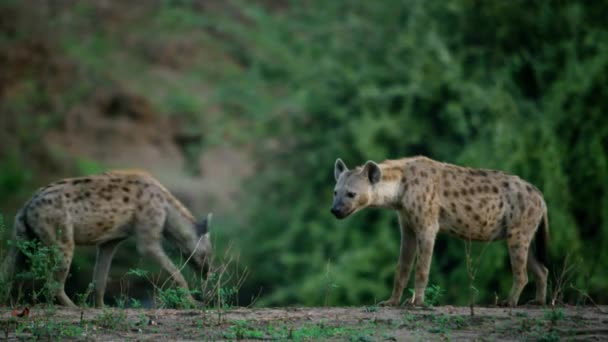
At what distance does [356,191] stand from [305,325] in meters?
1.53

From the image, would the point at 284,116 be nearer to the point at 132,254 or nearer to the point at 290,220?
the point at 290,220

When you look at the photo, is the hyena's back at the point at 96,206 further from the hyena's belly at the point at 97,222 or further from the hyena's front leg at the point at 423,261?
the hyena's front leg at the point at 423,261

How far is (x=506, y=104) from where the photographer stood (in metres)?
12.7

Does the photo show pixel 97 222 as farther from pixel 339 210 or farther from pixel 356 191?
pixel 356 191

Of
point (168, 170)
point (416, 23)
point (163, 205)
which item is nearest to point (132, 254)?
point (168, 170)

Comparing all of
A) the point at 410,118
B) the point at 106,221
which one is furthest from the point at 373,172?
the point at 410,118

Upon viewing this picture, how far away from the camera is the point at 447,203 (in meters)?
7.16

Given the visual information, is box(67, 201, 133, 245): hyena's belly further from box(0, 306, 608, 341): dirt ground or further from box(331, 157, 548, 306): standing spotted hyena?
box(331, 157, 548, 306): standing spotted hyena

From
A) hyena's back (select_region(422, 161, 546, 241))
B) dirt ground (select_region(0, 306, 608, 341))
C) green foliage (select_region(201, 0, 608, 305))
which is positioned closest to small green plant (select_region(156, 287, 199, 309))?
dirt ground (select_region(0, 306, 608, 341))

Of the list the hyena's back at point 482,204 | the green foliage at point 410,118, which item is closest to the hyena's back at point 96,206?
the hyena's back at point 482,204

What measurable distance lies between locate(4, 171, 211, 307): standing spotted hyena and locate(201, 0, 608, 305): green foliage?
4191 mm

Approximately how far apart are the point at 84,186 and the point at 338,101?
700cm

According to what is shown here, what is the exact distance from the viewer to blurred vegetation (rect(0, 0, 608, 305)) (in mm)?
12391

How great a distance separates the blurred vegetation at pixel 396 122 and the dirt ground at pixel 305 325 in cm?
478
